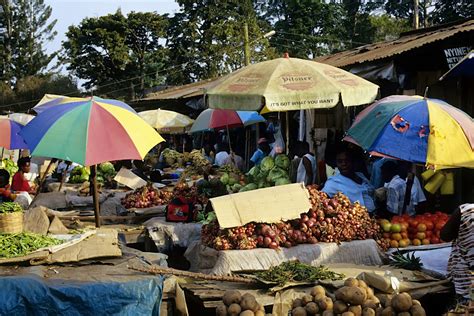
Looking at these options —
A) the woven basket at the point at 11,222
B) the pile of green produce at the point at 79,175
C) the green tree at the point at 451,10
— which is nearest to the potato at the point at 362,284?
the woven basket at the point at 11,222

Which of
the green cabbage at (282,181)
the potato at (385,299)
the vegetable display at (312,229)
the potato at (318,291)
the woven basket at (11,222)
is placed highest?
the green cabbage at (282,181)

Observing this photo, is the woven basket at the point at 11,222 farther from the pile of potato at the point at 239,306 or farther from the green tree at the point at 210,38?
the green tree at the point at 210,38

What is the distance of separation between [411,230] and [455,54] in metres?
2.55

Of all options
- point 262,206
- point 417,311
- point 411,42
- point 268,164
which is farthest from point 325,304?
point 411,42

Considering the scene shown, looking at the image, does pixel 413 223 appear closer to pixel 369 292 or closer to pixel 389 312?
pixel 369 292

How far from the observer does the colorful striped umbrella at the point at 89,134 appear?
5133 millimetres

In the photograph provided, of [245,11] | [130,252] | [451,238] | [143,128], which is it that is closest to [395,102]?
[451,238]

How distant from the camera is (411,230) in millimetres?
6219

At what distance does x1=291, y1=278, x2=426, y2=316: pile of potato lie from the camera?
4.11 m

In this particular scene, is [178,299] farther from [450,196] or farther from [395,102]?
[450,196]

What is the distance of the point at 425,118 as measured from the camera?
5605 millimetres

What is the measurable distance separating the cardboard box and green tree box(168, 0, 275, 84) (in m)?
18.6

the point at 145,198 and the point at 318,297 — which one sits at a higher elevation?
the point at 145,198

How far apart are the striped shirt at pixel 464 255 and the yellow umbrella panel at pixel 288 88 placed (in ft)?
6.55
